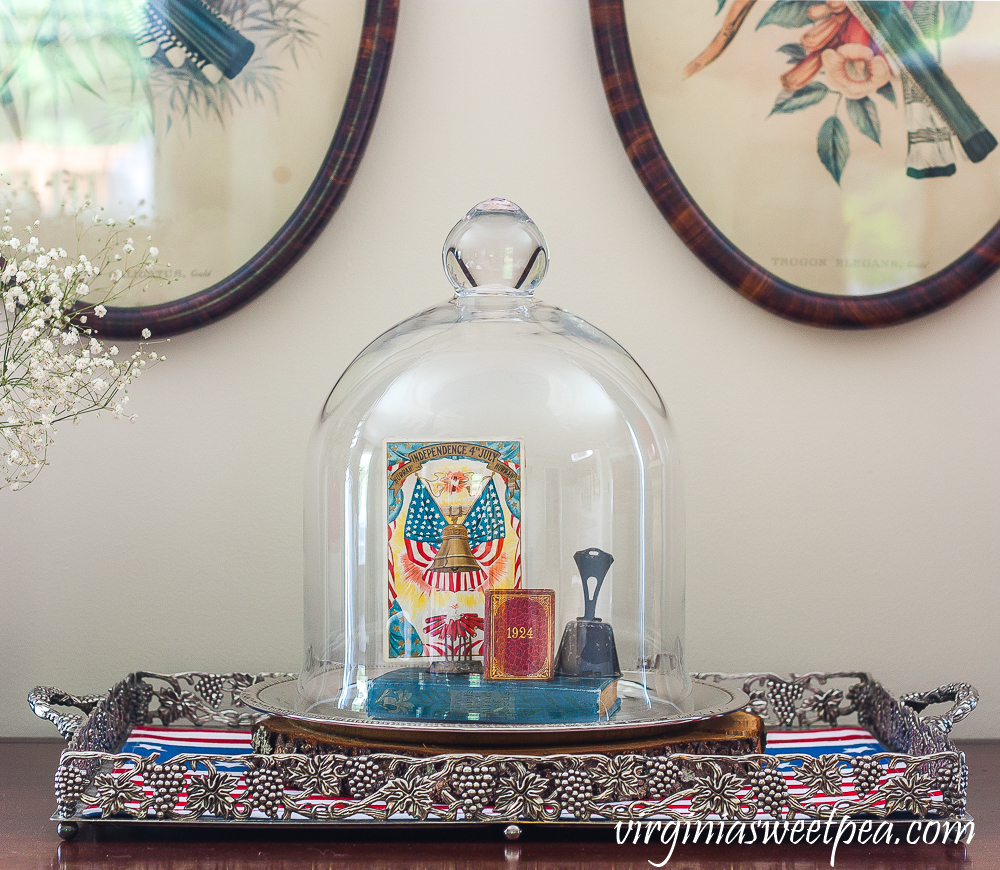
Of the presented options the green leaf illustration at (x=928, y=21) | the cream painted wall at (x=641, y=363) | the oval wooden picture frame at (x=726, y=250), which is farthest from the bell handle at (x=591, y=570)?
the green leaf illustration at (x=928, y=21)

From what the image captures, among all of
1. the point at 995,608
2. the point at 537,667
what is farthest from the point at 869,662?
the point at 537,667

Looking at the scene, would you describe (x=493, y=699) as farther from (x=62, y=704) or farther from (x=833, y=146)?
(x=833, y=146)

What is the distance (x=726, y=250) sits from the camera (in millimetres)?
1250

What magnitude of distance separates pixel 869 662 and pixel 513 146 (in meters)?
0.83

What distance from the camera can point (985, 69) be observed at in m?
1.27

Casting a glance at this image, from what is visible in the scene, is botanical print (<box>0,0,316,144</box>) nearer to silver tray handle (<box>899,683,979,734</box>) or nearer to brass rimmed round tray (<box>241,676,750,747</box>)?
brass rimmed round tray (<box>241,676,750,747</box>)

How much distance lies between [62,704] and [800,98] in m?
1.16

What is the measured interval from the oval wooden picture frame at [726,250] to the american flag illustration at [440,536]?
512 millimetres

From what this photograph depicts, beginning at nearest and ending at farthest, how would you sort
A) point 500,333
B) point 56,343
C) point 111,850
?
point 111,850
point 500,333
point 56,343

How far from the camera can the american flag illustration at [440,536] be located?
93 cm

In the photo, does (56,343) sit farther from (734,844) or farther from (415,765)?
(734,844)

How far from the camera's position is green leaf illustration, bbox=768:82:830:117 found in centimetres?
127

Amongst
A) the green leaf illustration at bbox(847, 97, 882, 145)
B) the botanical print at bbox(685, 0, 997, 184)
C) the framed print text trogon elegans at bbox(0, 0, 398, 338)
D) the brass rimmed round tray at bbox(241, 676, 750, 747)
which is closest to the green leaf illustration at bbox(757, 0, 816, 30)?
the botanical print at bbox(685, 0, 997, 184)

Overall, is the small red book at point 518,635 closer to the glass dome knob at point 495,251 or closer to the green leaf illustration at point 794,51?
the glass dome knob at point 495,251
